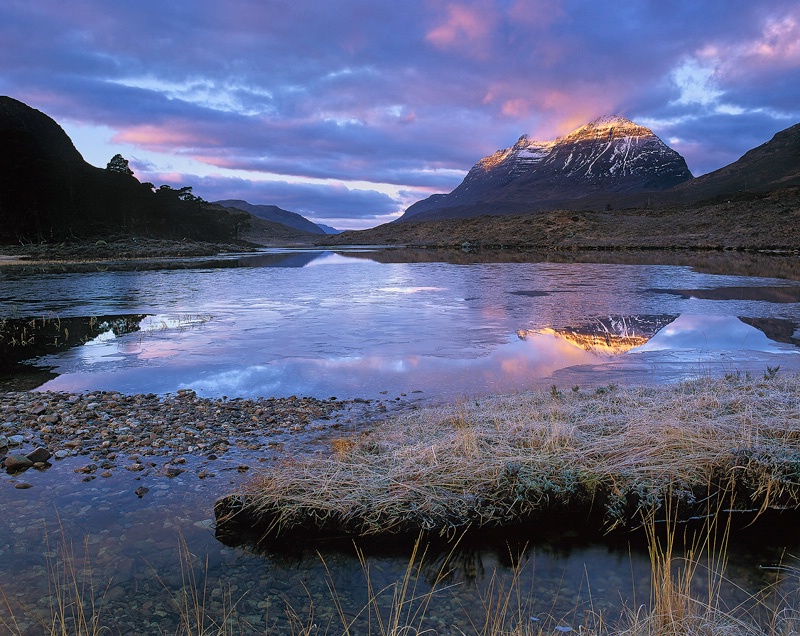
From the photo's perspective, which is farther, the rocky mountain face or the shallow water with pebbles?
the rocky mountain face

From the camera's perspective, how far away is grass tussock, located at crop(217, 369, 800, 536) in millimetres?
5656

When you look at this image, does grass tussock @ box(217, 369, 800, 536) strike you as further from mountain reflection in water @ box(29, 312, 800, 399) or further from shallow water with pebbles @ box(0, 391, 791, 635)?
mountain reflection in water @ box(29, 312, 800, 399)

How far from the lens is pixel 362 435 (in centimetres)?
808

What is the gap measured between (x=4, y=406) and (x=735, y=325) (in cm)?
1930

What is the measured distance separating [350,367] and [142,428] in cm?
532

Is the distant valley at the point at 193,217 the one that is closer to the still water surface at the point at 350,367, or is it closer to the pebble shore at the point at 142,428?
the still water surface at the point at 350,367

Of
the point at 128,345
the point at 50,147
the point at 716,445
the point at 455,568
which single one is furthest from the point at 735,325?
the point at 50,147

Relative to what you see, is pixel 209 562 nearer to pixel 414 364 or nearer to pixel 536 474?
pixel 536 474

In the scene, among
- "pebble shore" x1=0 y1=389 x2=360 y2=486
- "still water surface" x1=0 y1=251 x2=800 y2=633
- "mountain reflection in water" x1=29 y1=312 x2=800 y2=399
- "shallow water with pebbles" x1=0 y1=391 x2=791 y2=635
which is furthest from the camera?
"mountain reflection in water" x1=29 y1=312 x2=800 y2=399

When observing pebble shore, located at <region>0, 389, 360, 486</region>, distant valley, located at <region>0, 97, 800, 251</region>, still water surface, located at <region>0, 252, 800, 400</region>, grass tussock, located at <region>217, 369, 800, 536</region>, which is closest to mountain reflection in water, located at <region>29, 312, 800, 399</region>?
still water surface, located at <region>0, 252, 800, 400</region>

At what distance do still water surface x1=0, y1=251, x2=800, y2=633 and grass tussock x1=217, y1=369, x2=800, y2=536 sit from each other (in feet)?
1.26

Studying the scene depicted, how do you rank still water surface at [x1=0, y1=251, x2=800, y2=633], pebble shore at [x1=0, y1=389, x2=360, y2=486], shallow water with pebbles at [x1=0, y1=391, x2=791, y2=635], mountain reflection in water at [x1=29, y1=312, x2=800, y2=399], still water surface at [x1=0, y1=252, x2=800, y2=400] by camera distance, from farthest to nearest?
1. still water surface at [x1=0, y1=252, x2=800, y2=400]
2. mountain reflection in water at [x1=29, y1=312, x2=800, y2=399]
3. pebble shore at [x1=0, y1=389, x2=360, y2=486]
4. still water surface at [x1=0, y1=251, x2=800, y2=633]
5. shallow water with pebbles at [x1=0, y1=391, x2=791, y2=635]

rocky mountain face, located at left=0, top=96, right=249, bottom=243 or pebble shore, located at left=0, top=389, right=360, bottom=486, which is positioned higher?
rocky mountain face, located at left=0, top=96, right=249, bottom=243

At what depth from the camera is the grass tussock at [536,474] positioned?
223 inches
